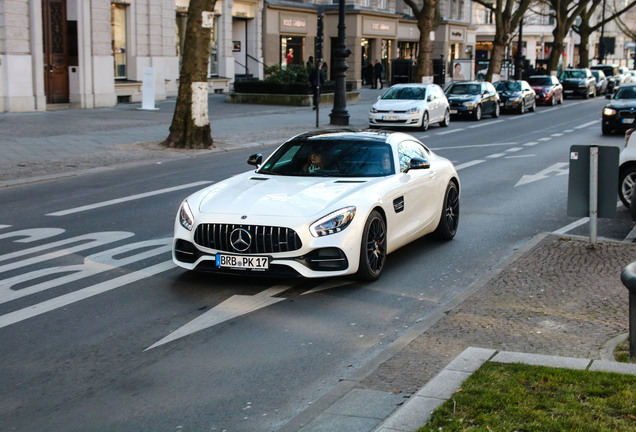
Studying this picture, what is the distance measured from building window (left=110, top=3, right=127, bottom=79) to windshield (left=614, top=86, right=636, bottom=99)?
19.2m

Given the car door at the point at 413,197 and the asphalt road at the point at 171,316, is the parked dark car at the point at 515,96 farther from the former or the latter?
the car door at the point at 413,197

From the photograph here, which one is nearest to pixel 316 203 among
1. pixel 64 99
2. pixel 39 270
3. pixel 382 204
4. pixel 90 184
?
pixel 382 204

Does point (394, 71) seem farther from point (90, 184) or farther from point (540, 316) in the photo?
point (540, 316)

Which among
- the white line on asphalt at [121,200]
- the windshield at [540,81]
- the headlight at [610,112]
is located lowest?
the white line on asphalt at [121,200]

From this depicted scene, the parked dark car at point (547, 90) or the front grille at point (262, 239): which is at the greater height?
the parked dark car at point (547, 90)

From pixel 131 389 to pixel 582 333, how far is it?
339cm

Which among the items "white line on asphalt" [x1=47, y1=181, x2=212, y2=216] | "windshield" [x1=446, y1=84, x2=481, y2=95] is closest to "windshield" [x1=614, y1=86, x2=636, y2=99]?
"windshield" [x1=446, y1=84, x2=481, y2=95]

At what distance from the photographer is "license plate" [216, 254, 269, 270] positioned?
7.95 metres

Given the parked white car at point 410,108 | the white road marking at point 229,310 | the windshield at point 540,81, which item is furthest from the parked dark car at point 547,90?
the white road marking at point 229,310

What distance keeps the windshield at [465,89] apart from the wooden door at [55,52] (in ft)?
48.0

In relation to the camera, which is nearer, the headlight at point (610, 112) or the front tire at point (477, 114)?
the headlight at point (610, 112)

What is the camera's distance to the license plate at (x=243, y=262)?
26.1 ft

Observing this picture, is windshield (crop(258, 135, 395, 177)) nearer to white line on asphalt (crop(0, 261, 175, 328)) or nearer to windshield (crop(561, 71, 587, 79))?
white line on asphalt (crop(0, 261, 175, 328))

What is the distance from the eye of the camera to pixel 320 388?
5.79m
